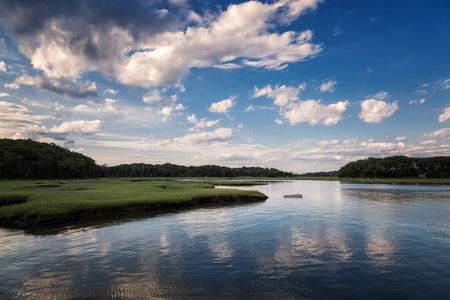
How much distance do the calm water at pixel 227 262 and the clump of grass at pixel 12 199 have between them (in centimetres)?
1534

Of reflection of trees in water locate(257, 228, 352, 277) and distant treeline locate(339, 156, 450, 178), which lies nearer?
reflection of trees in water locate(257, 228, 352, 277)

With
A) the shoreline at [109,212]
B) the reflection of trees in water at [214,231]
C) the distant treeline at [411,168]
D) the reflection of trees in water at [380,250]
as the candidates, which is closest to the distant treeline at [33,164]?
the shoreline at [109,212]

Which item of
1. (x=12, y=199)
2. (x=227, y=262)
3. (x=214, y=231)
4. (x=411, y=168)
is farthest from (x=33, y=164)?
(x=411, y=168)

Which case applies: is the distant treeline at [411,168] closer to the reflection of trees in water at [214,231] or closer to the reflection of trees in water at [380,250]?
the reflection of trees in water at [380,250]

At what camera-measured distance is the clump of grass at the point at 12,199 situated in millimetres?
32156

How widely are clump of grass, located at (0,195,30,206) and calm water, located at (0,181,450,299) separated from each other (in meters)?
15.3

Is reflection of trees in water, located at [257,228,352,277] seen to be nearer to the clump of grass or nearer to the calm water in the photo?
the calm water

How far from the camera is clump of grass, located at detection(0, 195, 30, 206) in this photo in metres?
32.2

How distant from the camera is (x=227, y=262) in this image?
47.4ft

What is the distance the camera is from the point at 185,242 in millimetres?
18562

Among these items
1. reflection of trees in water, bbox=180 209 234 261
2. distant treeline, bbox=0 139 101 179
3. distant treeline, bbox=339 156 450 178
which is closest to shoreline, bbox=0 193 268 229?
reflection of trees in water, bbox=180 209 234 261

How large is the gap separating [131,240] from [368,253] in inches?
725

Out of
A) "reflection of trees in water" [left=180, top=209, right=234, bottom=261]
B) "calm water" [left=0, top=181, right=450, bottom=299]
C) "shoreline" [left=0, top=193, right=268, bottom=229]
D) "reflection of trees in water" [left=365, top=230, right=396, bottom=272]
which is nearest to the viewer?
"calm water" [left=0, top=181, right=450, bottom=299]

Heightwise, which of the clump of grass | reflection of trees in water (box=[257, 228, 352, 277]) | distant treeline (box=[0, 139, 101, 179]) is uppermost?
distant treeline (box=[0, 139, 101, 179])
